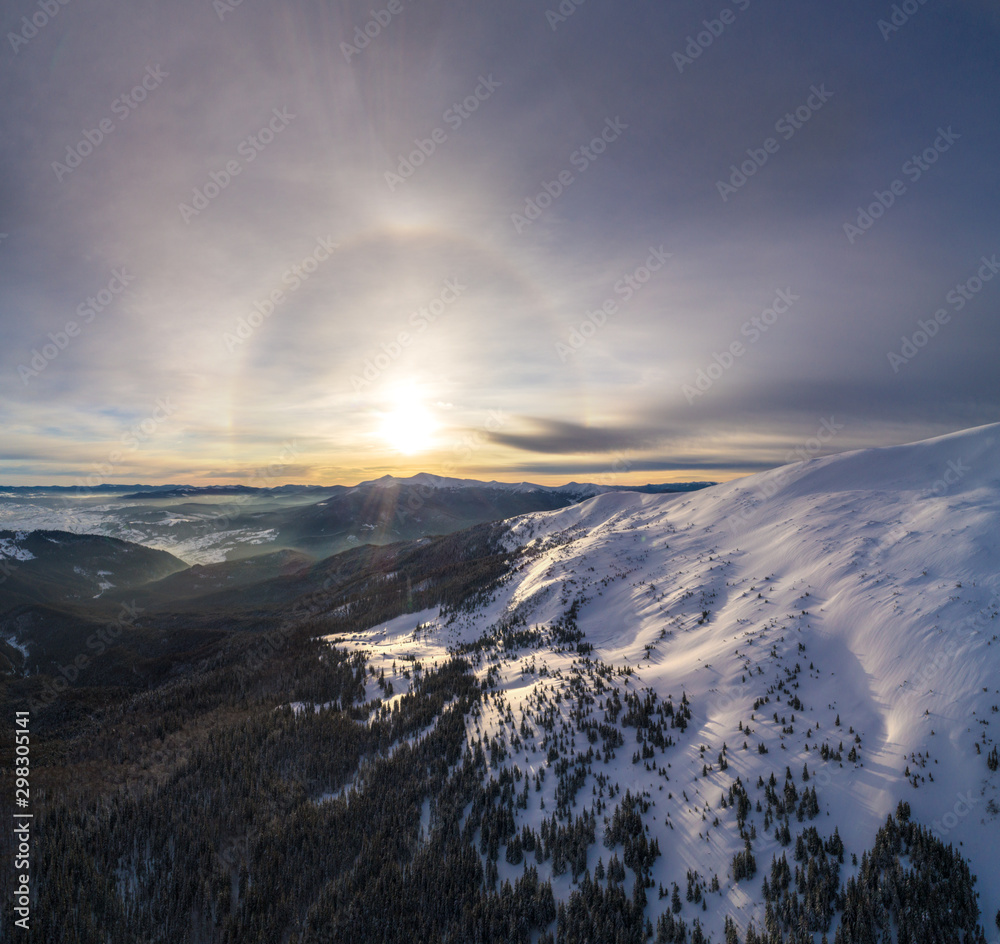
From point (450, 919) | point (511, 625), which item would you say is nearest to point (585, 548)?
point (511, 625)

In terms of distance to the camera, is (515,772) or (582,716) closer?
(515,772)

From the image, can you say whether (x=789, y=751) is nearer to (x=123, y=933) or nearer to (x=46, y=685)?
(x=123, y=933)

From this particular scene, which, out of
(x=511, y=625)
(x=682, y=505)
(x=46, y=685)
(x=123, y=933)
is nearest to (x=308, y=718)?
(x=123, y=933)

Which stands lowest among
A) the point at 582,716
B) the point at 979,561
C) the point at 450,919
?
the point at 450,919

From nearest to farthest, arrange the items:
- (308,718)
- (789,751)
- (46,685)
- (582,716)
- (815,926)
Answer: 1. (815,926)
2. (789,751)
3. (582,716)
4. (308,718)
5. (46,685)

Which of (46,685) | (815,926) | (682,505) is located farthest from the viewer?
(682,505)

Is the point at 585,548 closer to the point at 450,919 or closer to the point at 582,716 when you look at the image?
the point at 582,716

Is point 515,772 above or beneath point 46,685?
above
